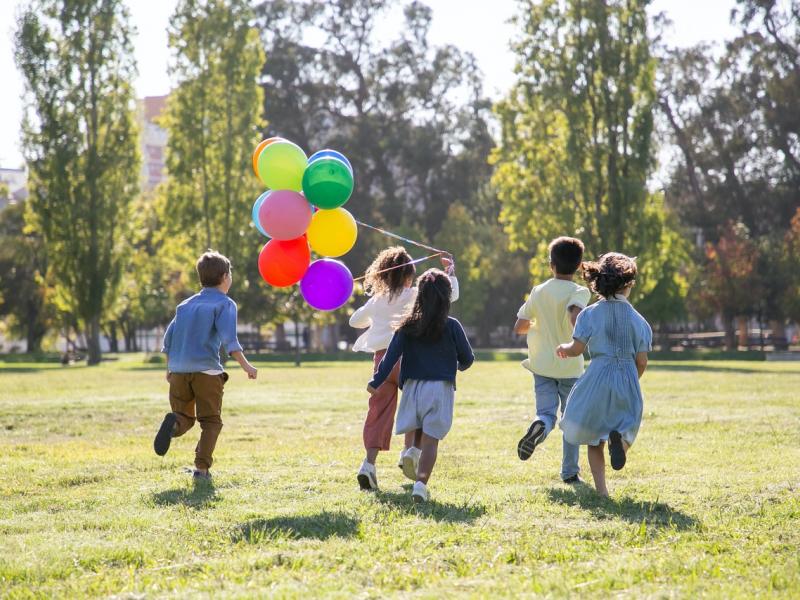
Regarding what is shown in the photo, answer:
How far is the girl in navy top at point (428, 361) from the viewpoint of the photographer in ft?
21.9

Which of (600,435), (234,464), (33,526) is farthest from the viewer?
(234,464)

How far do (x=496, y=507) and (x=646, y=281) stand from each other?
32245 millimetres

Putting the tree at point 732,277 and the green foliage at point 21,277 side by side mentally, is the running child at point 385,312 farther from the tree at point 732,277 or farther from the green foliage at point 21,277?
the green foliage at point 21,277

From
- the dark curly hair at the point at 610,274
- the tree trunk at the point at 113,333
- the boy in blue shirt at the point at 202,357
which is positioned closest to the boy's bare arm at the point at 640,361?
the dark curly hair at the point at 610,274

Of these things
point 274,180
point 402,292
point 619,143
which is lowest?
point 402,292

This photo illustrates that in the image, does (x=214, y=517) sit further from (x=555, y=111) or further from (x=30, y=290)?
(x=30, y=290)

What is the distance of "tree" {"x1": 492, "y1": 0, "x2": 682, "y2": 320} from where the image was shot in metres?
36.3

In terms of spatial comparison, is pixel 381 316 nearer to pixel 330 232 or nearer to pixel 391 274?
pixel 391 274

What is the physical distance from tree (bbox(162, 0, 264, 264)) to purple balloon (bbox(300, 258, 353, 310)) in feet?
103

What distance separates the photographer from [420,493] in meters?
6.34

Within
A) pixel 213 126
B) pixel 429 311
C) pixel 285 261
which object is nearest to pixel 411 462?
pixel 429 311

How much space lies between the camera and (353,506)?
243 inches

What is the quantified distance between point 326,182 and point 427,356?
2235mm

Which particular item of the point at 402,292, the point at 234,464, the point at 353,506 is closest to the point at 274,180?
the point at 402,292
